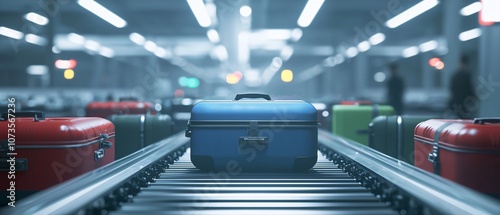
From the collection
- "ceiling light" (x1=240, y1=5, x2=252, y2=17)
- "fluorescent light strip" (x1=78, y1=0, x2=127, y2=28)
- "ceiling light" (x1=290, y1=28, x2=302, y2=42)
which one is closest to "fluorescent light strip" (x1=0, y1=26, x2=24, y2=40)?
"fluorescent light strip" (x1=78, y1=0, x2=127, y2=28)

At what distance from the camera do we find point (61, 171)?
3.62 metres

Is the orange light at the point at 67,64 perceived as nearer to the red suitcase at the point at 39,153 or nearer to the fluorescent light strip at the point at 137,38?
the fluorescent light strip at the point at 137,38

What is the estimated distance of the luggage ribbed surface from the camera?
2582mm

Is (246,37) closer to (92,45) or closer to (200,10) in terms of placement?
(200,10)

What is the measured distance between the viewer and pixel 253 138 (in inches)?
136

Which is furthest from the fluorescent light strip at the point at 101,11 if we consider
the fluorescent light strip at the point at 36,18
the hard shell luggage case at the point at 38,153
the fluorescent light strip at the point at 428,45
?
the fluorescent light strip at the point at 428,45

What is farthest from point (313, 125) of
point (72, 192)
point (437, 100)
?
point (437, 100)

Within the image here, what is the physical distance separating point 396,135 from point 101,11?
423 inches

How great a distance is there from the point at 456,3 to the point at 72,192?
1465 centimetres

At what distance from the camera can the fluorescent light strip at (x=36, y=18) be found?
16.0m

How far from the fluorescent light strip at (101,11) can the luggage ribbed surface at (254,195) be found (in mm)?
10388

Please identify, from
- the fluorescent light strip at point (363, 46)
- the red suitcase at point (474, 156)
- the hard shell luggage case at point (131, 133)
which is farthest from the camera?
the fluorescent light strip at point (363, 46)

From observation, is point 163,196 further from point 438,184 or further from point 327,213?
point 438,184

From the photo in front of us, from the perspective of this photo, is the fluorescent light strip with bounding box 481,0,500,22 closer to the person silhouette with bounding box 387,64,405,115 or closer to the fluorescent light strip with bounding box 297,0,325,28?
the person silhouette with bounding box 387,64,405,115
